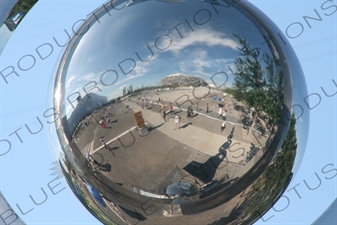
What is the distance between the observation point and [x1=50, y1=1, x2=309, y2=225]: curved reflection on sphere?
361 centimetres

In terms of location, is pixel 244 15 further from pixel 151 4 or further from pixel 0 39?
pixel 0 39

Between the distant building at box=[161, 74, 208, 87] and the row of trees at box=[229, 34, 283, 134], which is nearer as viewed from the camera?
the distant building at box=[161, 74, 208, 87]

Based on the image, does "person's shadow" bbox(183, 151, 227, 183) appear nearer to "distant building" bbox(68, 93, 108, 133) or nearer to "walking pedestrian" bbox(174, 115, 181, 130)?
"walking pedestrian" bbox(174, 115, 181, 130)

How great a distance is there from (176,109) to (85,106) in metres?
0.79

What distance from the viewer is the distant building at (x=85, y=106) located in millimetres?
3741

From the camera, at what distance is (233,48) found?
12.4ft

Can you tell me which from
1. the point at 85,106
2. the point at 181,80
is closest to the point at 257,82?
the point at 181,80

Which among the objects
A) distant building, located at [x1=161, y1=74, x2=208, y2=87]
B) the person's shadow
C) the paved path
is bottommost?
the person's shadow

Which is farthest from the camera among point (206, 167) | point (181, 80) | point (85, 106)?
point (85, 106)

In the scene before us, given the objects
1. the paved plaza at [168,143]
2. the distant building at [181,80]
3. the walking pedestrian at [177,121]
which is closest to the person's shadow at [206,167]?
the paved plaza at [168,143]

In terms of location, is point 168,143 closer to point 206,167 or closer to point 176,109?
point 176,109

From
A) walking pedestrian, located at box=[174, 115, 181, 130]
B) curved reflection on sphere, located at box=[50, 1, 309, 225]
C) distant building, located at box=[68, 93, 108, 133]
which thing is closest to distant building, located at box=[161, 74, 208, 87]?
curved reflection on sphere, located at box=[50, 1, 309, 225]

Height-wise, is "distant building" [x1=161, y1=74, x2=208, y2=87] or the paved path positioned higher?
"distant building" [x1=161, y1=74, x2=208, y2=87]

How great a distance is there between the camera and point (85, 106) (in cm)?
386
